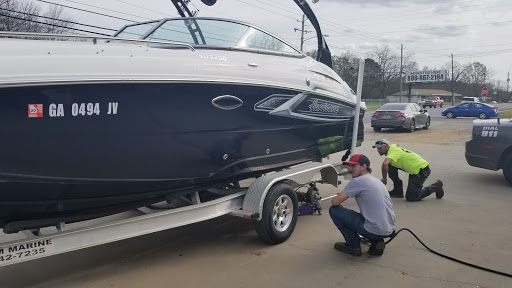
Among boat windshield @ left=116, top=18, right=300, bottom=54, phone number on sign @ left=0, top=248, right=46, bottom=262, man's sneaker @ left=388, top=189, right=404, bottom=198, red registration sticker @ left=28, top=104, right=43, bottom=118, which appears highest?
boat windshield @ left=116, top=18, right=300, bottom=54

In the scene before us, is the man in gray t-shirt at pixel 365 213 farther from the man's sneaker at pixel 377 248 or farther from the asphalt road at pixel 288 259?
the asphalt road at pixel 288 259

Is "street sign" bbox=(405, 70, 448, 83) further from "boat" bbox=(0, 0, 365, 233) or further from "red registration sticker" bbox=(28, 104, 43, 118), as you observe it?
"red registration sticker" bbox=(28, 104, 43, 118)

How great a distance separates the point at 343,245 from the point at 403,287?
3.05 feet

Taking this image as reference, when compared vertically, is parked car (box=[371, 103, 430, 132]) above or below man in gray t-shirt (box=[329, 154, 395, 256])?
above

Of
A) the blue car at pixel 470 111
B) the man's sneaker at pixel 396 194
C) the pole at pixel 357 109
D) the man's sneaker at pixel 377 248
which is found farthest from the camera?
the blue car at pixel 470 111

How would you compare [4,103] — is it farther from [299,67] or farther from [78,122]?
[299,67]

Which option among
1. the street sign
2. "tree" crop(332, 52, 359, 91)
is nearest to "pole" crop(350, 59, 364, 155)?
"tree" crop(332, 52, 359, 91)

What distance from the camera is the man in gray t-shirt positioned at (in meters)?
4.39

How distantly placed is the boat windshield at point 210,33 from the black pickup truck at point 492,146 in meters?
4.98

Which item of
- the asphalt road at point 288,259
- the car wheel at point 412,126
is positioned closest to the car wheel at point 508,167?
the asphalt road at point 288,259

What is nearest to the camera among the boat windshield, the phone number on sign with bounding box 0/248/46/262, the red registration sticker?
the red registration sticker

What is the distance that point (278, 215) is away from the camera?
512cm

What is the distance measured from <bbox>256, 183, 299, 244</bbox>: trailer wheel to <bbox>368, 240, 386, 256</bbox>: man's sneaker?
0.98 metres

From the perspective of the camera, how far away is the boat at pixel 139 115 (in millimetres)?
3139
